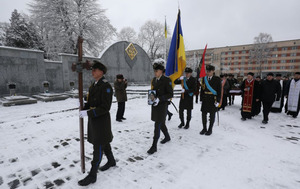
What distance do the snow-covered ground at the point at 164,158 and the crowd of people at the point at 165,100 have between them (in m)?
0.37

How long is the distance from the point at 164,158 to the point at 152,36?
140 ft

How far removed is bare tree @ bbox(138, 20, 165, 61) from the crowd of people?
3517 cm

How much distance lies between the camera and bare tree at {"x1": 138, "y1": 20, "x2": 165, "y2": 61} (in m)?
41.5

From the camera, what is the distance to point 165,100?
11.5 ft

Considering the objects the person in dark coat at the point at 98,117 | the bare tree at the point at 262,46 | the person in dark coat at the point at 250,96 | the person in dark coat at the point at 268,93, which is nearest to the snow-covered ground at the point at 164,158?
the person in dark coat at the point at 98,117

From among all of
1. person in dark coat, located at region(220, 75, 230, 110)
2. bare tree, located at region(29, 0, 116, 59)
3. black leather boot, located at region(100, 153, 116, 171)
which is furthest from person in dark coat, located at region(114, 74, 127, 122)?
bare tree, located at region(29, 0, 116, 59)

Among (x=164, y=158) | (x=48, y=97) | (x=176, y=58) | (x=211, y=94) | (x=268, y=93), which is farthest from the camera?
(x=48, y=97)

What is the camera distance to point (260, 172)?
2.77 metres

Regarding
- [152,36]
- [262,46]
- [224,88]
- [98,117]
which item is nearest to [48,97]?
[98,117]

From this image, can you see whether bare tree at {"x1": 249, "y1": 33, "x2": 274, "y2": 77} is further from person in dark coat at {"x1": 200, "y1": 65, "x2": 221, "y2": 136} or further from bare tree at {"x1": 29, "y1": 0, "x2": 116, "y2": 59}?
person in dark coat at {"x1": 200, "y1": 65, "x2": 221, "y2": 136}

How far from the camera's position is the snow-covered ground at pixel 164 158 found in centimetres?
253

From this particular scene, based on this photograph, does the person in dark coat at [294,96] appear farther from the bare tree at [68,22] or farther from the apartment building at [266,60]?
the apartment building at [266,60]

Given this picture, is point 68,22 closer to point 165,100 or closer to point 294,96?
point 165,100

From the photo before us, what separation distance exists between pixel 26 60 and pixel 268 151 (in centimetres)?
1457
